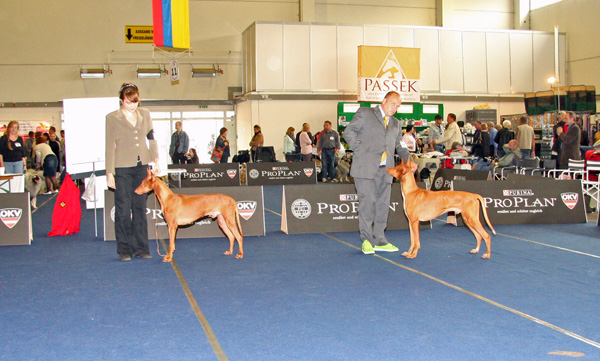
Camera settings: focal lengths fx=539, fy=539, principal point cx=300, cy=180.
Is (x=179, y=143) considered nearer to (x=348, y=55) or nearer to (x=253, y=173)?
(x=253, y=173)

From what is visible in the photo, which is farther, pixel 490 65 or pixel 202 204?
pixel 490 65

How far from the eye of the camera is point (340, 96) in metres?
20.3

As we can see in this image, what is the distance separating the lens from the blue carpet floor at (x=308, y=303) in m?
3.10

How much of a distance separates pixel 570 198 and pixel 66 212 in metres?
7.28

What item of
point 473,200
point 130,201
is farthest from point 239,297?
point 473,200

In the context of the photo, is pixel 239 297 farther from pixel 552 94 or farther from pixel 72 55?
pixel 72 55

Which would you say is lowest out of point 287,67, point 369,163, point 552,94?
point 369,163

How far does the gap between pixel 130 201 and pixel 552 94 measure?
1506 centimetres

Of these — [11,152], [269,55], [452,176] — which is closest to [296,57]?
[269,55]

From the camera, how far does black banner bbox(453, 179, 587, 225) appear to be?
7.73 metres

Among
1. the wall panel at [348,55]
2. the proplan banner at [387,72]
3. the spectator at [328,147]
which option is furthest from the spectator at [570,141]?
the wall panel at [348,55]

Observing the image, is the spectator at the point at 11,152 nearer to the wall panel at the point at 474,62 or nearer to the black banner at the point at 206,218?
the black banner at the point at 206,218

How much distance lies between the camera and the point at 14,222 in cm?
679

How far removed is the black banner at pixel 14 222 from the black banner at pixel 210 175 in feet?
24.2
